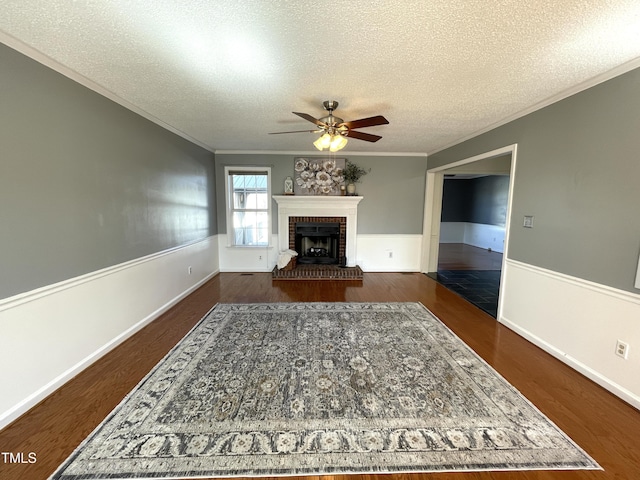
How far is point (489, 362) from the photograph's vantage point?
7.88ft

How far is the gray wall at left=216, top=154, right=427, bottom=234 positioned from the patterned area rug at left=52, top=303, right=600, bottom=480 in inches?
122

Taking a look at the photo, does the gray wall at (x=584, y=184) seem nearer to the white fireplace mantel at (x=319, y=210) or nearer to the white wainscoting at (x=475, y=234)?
the white fireplace mantel at (x=319, y=210)

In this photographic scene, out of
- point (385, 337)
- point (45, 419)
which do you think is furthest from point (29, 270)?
point (385, 337)

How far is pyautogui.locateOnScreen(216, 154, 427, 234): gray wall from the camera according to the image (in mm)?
5262

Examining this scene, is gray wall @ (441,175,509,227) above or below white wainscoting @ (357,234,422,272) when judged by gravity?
above

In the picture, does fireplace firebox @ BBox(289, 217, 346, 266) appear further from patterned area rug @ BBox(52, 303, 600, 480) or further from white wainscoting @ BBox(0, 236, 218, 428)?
patterned area rug @ BBox(52, 303, 600, 480)

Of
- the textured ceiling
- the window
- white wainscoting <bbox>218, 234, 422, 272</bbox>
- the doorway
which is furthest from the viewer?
white wainscoting <bbox>218, 234, 422, 272</bbox>

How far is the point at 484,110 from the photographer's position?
2891 mm

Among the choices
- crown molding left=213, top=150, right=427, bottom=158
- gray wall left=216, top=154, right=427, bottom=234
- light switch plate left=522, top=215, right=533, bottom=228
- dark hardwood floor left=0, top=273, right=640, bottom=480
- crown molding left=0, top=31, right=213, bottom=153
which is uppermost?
crown molding left=213, top=150, right=427, bottom=158

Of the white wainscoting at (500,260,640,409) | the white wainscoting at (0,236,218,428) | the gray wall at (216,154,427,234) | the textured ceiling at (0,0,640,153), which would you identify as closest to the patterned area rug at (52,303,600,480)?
the white wainscoting at (0,236,218,428)

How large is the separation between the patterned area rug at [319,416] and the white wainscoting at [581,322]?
79 centimetres

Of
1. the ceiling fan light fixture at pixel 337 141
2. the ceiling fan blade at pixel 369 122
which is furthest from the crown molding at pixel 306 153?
the ceiling fan blade at pixel 369 122

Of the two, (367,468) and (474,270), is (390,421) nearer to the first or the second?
(367,468)

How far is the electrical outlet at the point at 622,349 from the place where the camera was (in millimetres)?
1958
